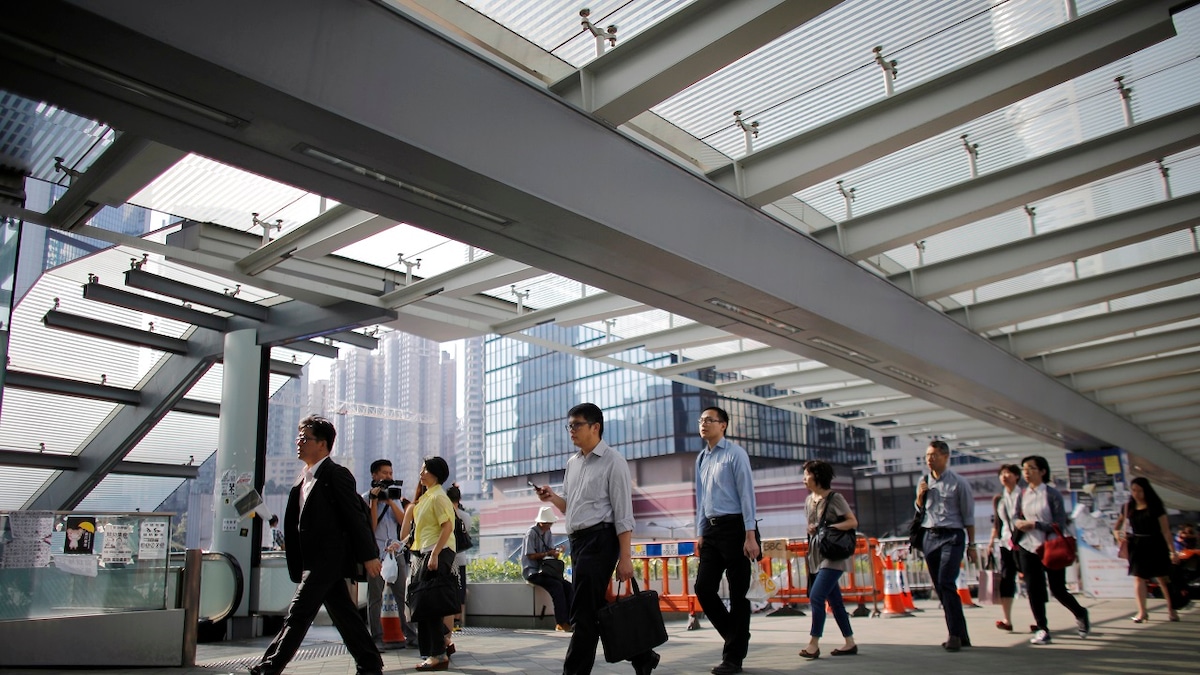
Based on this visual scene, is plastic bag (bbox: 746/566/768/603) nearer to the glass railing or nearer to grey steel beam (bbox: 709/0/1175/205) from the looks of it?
grey steel beam (bbox: 709/0/1175/205)

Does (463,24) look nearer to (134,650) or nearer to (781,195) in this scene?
(781,195)

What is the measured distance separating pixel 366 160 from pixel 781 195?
13.1ft

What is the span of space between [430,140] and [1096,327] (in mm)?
10840

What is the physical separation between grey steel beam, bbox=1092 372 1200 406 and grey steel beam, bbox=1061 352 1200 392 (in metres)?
Answer: 0.65

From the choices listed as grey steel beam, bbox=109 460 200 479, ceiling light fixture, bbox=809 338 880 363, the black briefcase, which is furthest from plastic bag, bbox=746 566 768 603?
grey steel beam, bbox=109 460 200 479

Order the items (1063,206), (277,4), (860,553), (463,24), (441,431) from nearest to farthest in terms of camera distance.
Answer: (277,4)
(463,24)
(1063,206)
(860,553)
(441,431)

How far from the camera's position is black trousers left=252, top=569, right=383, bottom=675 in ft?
16.1

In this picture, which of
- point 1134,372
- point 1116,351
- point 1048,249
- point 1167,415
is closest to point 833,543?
point 1048,249

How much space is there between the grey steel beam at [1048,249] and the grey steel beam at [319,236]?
634cm

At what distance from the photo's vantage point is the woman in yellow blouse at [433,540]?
20.7 ft

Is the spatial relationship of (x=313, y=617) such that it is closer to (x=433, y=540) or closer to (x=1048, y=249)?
(x=433, y=540)

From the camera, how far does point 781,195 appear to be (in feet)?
24.7

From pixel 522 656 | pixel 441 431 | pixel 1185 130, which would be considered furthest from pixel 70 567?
pixel 441 431

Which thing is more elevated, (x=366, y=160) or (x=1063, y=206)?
(x=1063, y=206)
